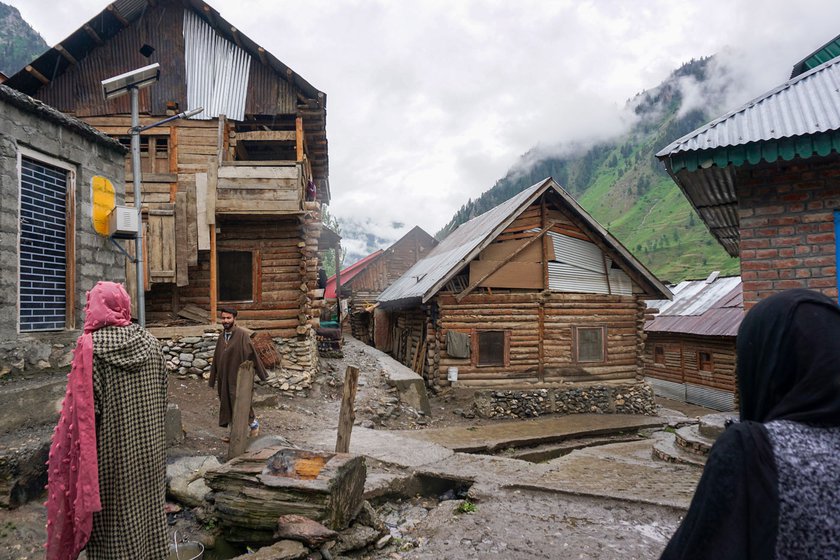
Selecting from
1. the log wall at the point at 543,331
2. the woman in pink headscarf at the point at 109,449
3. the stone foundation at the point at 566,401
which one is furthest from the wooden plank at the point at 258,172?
the woman in pink headscarf at the point at 109,449

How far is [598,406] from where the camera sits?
15211mm

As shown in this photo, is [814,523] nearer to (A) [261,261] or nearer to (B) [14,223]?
(B) [14,223]

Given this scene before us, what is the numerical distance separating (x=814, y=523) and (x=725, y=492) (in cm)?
22

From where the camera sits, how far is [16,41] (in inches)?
2537

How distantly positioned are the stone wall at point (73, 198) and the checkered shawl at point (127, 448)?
3.14 m

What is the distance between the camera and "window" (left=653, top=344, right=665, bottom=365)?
23.6 m

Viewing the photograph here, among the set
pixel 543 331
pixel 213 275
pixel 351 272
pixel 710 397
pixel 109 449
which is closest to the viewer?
pixel 109 449

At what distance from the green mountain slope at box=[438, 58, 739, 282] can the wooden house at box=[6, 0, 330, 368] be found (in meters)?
47.3

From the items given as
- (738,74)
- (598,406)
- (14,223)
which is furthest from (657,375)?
(738,74)

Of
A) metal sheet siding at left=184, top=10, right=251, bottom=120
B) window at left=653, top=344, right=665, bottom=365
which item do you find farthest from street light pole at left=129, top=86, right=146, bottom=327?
window at left=653, top=344, right=665, bottom=365

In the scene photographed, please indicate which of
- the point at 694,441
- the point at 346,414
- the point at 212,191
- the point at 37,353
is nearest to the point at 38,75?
the point at 212,191

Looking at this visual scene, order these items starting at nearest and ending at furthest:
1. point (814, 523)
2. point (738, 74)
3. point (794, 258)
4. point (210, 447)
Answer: point (814, 523) → point (794, 258) → point (210, 447) → point (738, 74)

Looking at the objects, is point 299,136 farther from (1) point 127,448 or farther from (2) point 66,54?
(1) point 127,448

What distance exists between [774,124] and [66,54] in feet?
44.5
